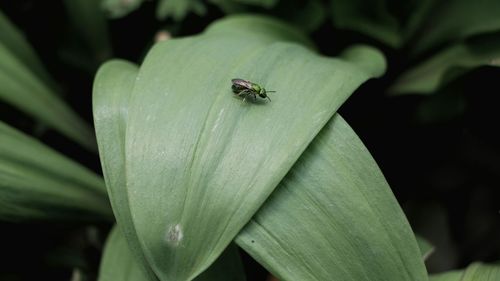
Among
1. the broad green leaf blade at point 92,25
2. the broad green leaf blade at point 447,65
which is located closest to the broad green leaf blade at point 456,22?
the broad green leaf blade at point 447,65

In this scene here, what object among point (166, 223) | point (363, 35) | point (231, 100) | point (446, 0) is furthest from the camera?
point (363, 35)

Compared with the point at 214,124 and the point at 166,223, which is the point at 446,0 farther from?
the point at 166,223

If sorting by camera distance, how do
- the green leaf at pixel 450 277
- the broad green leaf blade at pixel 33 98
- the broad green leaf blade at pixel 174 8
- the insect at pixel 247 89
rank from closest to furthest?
the insect at pixel 247 89 → the green leaf at pixel 450 277 → the broad green leaf blade at pixel 33 98 → the broad green leaf blade at pixel 174 8

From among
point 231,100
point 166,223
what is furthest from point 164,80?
point 166,223

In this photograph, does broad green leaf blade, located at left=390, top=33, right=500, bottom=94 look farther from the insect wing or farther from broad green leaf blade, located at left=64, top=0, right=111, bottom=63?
broad green leaf blade, located at left=64, top=0, right=111, bottom=63

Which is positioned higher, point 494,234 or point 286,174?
point 286,174

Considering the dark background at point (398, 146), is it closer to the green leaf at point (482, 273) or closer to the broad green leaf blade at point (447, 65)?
the broad green leaf blade at point (447, 65)
